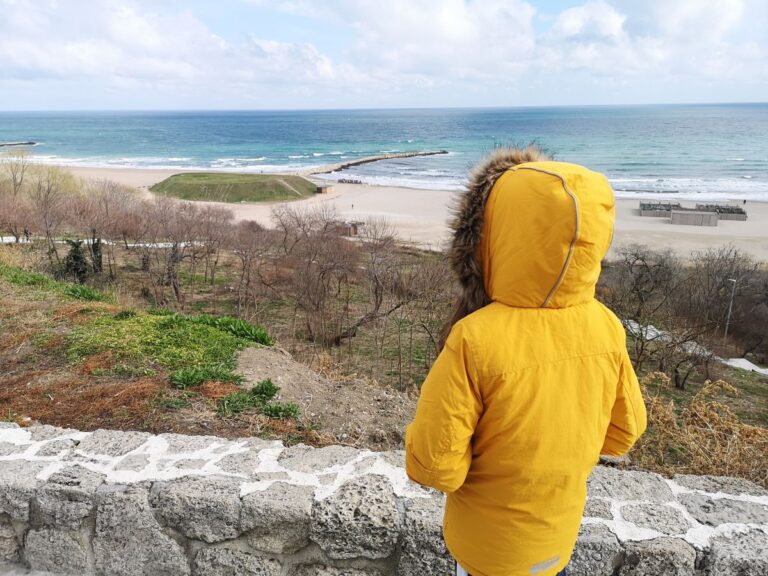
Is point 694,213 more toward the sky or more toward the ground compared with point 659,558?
more toward the ground

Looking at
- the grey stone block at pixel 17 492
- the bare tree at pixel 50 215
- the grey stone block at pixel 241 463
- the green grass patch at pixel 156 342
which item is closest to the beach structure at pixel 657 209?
the bare tree at pixel 50 215

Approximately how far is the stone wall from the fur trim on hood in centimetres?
135

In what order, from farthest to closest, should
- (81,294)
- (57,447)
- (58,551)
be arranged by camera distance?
(81,294) < (57,447) < (58,551)

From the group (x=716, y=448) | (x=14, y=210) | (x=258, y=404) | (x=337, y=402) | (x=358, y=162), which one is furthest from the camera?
(x=358, y=162)

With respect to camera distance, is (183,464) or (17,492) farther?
(183,464)

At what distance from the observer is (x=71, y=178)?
94.1 feet

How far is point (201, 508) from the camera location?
108 inches

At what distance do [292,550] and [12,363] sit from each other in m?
3.96

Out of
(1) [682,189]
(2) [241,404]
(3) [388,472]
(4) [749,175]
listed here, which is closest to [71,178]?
(2) [241,404]

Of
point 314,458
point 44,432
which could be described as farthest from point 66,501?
point 314,458

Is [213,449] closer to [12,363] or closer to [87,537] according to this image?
[87,537]

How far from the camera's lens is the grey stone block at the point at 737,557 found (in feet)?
7.91

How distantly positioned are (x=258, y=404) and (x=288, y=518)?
196 centimetres

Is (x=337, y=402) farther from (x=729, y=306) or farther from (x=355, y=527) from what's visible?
(x=729, y=306)
